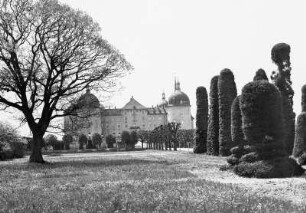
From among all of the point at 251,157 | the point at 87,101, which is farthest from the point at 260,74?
the point at 251,157

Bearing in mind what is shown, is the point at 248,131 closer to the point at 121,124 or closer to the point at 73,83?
the point at 73,83

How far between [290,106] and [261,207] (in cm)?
2704

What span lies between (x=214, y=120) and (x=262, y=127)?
21.3m

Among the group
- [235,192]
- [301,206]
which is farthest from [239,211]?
[235,192]

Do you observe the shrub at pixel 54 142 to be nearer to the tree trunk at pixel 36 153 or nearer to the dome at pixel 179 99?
the tree trunk at pixel 36 153

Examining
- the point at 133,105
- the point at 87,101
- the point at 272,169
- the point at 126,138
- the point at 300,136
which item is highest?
the point at 133,105

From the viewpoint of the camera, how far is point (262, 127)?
1828 cm

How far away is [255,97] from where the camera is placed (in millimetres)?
18297

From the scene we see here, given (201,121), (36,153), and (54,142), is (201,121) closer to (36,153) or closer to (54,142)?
(36,153)

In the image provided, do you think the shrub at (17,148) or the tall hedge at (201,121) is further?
the shrub at (17,148)

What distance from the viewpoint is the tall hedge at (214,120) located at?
39031mm

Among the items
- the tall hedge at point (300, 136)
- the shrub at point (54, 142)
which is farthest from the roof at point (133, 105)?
the tall hedge at point (300, 136)

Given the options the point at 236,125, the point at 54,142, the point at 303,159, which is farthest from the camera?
the point at 54,142

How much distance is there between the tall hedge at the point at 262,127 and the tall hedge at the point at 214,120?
20263 mm
